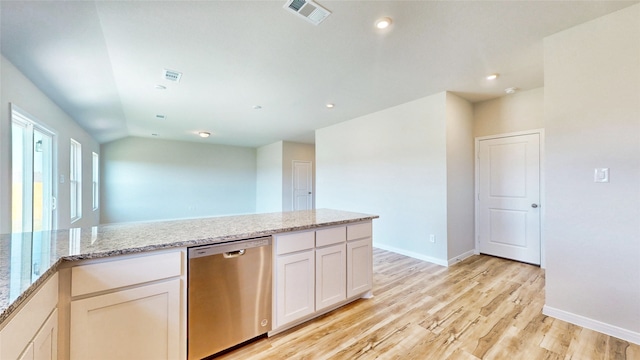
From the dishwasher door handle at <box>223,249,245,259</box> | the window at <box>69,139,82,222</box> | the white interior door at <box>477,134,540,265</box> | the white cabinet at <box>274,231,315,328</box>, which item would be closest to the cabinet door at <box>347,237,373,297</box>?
the white cabinet at <box>274,231,315,328</box>

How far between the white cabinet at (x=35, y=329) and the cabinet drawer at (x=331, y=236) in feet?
5.18

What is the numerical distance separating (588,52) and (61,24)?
168 inches

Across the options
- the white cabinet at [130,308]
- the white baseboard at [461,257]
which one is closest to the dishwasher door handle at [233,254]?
the white cabinet at [130,308]

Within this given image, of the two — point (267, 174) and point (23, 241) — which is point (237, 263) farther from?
point (267, 174)

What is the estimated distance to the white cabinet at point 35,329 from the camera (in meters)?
0.82

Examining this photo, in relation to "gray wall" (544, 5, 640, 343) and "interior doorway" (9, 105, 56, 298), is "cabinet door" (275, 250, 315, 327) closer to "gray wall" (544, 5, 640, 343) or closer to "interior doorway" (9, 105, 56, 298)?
"interior doorway" (9, 105, 56, 298)

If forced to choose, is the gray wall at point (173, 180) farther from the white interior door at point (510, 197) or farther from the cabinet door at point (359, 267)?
the white interior door at point (510, 197)

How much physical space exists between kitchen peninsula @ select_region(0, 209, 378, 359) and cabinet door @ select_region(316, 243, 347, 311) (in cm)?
60

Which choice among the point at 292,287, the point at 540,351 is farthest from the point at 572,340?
the point at 292,287

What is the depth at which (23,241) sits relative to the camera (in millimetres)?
1534

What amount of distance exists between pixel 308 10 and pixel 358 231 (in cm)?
195

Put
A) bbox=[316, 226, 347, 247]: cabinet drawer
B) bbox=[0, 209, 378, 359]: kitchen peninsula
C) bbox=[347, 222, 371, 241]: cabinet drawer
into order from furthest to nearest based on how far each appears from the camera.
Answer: bbox=[347, 222, 371, 241]: cabinet drawer, bbox=[316, 226, 347, 247]: cabinet drawer, bbox=[0, 209, 378, 359]: kitchen peninsula

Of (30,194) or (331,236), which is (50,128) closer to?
(30,194)

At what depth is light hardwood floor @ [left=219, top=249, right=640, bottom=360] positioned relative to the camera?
70.4 inches
